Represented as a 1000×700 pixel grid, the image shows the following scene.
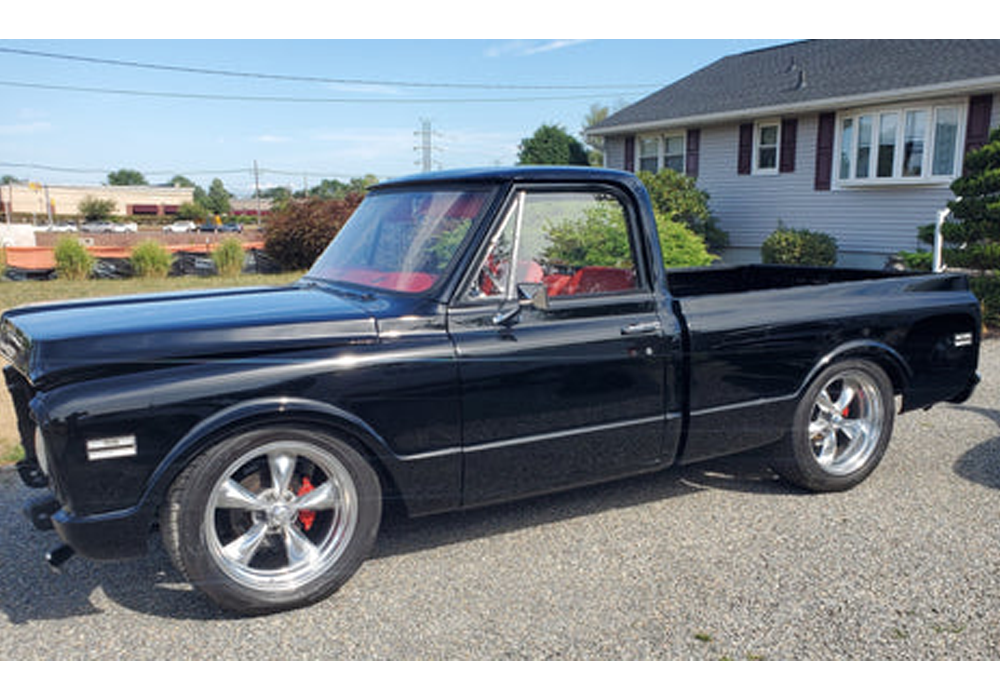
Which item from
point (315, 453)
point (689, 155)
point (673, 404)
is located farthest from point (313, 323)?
point (689, 155)

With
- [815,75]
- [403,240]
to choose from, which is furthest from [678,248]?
[403,240]

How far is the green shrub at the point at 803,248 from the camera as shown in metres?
16.1

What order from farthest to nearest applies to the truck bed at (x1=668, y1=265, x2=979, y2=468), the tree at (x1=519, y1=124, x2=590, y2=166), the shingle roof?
the tree at (x1=519, y1=124, x2=590, y2=166) → the shingle roof → the truck bed at (x1=668, y1=265, x2=979, y2=468)

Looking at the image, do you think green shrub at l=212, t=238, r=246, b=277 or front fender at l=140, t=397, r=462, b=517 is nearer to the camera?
front fender at l=140, t=397, r=462, b=517

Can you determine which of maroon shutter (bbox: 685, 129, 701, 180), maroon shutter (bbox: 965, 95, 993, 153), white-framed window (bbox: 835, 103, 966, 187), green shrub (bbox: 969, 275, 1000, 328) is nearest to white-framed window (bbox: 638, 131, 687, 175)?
maroon shutter (bbox: 685, 129, 701, 180)

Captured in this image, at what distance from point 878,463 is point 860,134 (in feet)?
45.2

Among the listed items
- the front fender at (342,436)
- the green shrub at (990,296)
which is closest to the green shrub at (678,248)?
the green shrub at (990,296)

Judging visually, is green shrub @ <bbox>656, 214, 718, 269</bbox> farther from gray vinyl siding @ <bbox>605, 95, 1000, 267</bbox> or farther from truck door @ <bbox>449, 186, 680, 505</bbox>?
truck door @ <bbox>449, 186, 680, 505</bbox>

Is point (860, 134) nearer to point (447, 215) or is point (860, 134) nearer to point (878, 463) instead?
point (878, 463)

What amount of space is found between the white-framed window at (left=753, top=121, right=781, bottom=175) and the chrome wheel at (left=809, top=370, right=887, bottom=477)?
49.1 feet

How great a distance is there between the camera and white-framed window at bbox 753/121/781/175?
734 inches

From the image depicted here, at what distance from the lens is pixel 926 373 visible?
4.99 meters

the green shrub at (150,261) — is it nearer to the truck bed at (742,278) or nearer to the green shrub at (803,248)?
the green shrub at (803,248)

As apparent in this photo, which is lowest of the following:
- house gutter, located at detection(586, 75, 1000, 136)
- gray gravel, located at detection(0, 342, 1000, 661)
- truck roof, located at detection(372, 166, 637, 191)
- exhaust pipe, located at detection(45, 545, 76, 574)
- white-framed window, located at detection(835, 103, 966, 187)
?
gray gravel, located at detection(0, 342, 1000, 661)
